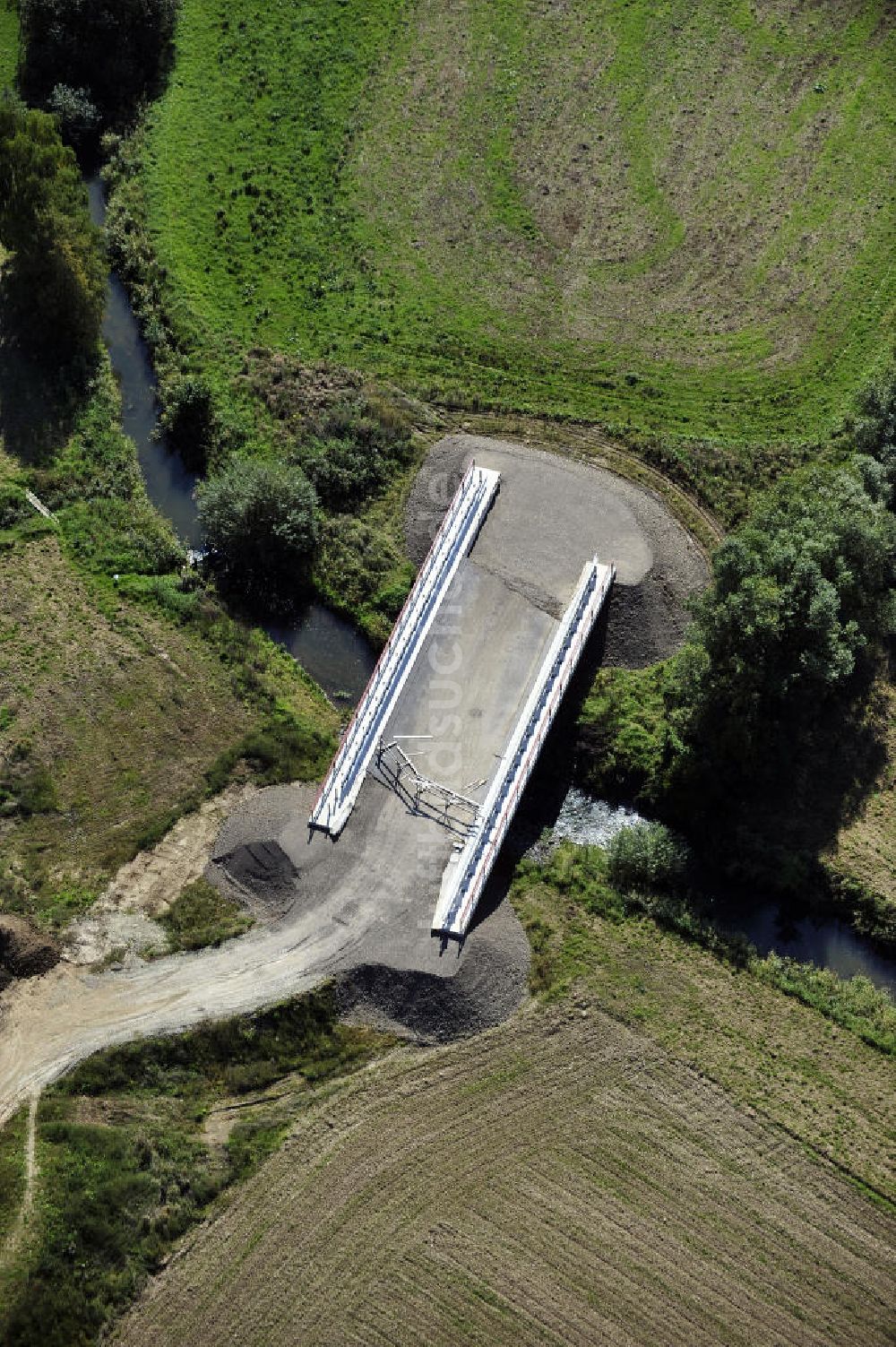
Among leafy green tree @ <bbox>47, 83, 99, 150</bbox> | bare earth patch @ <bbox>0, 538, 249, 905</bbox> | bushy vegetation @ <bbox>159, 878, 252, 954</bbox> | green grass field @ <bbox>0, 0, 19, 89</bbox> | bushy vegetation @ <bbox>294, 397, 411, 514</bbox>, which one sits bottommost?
bushy vegetation @ <bbox>159, 878, 252, 954</bbox>

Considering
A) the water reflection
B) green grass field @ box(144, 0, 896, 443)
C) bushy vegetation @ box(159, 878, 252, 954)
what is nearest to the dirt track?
bushy vegetation @ box(159, 878, 252, 954)

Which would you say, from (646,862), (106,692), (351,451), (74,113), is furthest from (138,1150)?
(74,113)

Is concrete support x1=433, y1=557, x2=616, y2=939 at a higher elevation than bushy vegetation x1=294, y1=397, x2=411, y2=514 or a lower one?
lower

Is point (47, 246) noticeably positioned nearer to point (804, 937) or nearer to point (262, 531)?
point (262, 531)

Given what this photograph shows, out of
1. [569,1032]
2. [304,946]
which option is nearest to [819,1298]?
[569,1032]

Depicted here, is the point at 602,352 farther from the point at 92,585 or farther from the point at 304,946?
the point at 304,946

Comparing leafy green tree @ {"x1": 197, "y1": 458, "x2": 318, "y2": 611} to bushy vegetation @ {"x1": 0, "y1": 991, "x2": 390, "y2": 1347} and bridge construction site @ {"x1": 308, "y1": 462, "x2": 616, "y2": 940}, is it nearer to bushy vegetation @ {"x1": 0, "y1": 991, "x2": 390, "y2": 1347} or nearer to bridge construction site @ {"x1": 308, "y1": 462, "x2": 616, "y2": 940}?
bridge construction site @ {"x1": 308, "y1": 462, "x2": 616, "y2": 940}

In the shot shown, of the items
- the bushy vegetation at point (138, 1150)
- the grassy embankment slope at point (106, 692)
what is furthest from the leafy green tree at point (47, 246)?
the bushy vegetation at point (138, 1150)
